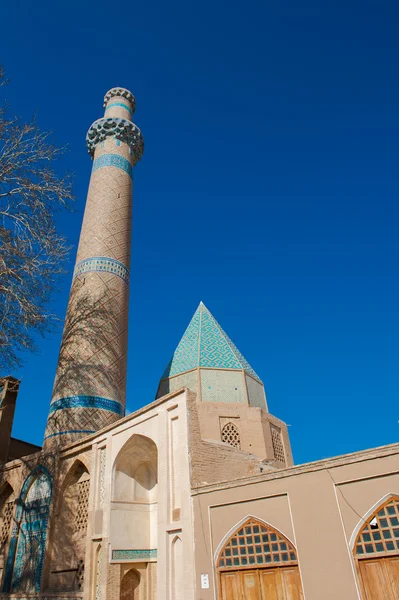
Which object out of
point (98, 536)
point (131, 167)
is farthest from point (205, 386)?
point (131, 167)

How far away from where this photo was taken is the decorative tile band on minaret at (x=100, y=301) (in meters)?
9.89

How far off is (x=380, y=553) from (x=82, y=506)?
221 inches

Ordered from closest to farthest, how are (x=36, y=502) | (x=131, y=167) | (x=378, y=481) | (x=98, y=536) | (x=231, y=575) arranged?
(x=378, y=481) → (x=231, y=575) → (x=98, y=536) → (x=36, y=502) → (x=131, y=167)

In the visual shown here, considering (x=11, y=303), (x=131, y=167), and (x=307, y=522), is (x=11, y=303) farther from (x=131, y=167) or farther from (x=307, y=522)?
(x=131, y=167)

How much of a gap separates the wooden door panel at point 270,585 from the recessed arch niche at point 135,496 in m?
2.65

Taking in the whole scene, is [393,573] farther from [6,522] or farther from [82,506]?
[6,522]

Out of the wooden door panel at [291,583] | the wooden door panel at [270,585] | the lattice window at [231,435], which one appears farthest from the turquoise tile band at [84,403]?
the wooden door panel at [291,583]

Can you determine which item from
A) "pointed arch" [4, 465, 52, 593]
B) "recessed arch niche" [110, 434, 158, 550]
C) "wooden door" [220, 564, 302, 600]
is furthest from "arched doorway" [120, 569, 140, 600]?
"wooden door" [220, 564, 302, 600]

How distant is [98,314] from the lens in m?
11.2

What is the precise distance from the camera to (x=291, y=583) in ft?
16.1

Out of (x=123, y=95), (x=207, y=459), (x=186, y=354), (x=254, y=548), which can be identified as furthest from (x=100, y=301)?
(x=123, y=95)

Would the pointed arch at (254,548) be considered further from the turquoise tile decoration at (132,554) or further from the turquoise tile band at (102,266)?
the turquoise tile band at (102,266)

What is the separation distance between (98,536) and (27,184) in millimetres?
5855

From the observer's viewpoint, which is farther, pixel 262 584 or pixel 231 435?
pixel 231 435
